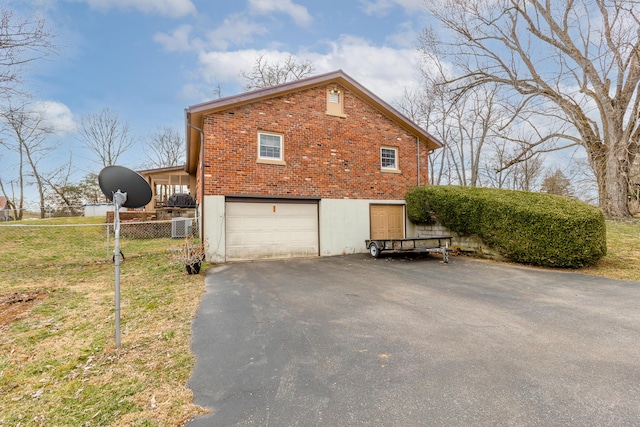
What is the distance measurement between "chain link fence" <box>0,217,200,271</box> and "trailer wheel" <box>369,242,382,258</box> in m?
6.62

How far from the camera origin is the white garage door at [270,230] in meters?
10.2

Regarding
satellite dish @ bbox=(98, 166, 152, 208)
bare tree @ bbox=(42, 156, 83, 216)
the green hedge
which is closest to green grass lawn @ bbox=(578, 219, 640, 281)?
the green hedge

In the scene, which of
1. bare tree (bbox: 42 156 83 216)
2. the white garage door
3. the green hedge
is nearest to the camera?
the green hedge

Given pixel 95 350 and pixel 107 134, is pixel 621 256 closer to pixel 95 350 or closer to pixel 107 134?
pixel 95 350

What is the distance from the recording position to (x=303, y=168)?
1118cm

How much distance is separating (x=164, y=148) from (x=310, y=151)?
3143 centimetres

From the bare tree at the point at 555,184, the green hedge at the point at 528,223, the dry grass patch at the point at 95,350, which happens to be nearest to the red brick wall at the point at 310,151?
the green hedge at the point at 528,223

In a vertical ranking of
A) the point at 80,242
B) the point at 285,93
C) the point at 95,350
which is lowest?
the point at 95,350

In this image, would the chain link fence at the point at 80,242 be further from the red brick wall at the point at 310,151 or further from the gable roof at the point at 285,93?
the gable roof at the point at 285,93

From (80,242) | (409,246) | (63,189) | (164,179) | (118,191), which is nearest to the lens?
(118,191)

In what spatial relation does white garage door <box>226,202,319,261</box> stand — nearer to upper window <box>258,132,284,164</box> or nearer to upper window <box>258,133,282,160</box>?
upper window <box>258,132,284,164</box>

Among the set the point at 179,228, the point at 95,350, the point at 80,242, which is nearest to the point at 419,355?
the point at 95,350

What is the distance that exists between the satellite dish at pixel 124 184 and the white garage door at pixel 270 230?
617cm

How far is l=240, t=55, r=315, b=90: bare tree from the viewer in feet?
81.7
